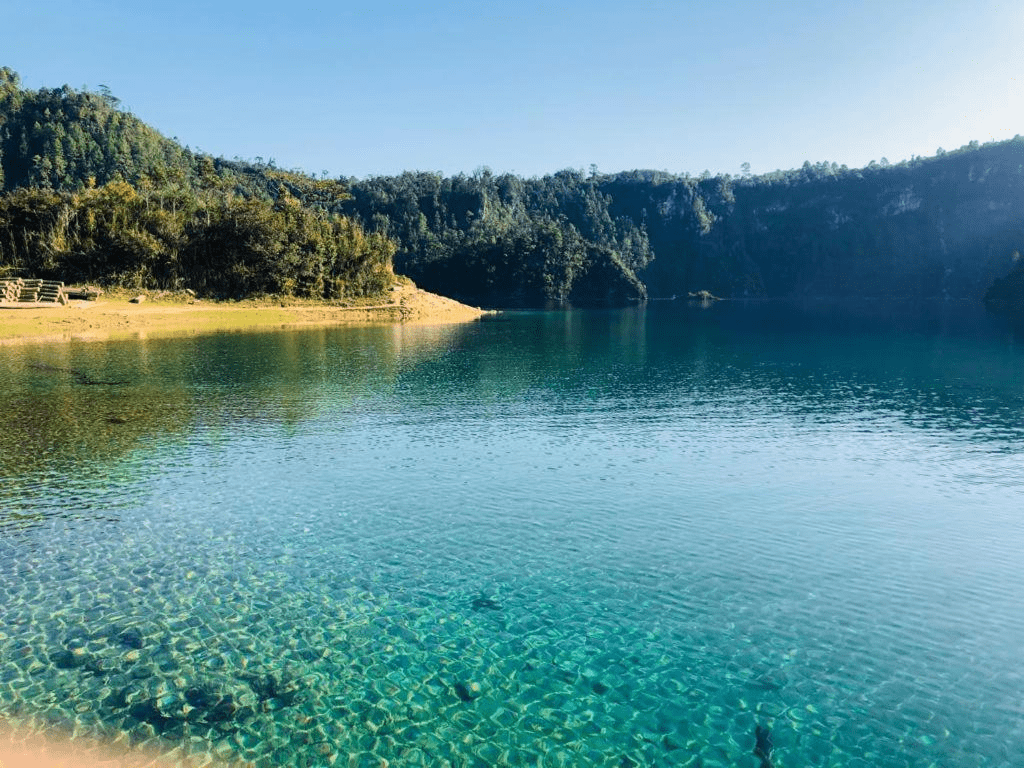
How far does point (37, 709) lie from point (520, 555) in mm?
13237

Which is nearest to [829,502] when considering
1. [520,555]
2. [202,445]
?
[520,555]

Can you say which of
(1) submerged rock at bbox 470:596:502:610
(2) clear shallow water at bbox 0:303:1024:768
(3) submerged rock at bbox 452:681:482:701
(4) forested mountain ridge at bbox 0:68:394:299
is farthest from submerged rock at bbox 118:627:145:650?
(4) forested mountain ridge at bbox 0:68:394:299

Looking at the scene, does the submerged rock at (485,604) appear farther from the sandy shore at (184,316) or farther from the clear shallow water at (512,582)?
the sandy shore at (184,316)

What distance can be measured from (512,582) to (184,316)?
105587mm

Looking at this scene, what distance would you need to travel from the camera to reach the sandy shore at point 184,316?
86.5 metres

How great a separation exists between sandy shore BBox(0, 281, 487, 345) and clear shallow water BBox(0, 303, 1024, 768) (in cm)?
4901

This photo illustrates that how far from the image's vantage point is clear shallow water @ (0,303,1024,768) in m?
13.8

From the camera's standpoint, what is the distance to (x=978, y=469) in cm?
3322

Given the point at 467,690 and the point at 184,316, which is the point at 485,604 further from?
the point at 184,316

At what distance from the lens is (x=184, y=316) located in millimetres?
110000

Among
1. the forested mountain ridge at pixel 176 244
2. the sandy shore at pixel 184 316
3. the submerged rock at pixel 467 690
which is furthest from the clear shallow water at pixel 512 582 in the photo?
the forested mountain ridge at pixel 176 244

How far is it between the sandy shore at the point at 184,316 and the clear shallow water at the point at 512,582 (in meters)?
49.0

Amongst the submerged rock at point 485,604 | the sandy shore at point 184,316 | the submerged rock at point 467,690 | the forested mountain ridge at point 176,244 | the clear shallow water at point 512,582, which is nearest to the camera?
the clear shallow water at point 512,582

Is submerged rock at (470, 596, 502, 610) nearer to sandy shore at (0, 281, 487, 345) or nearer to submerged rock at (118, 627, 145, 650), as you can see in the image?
submerged rock at (118, 627, 145, 650)
